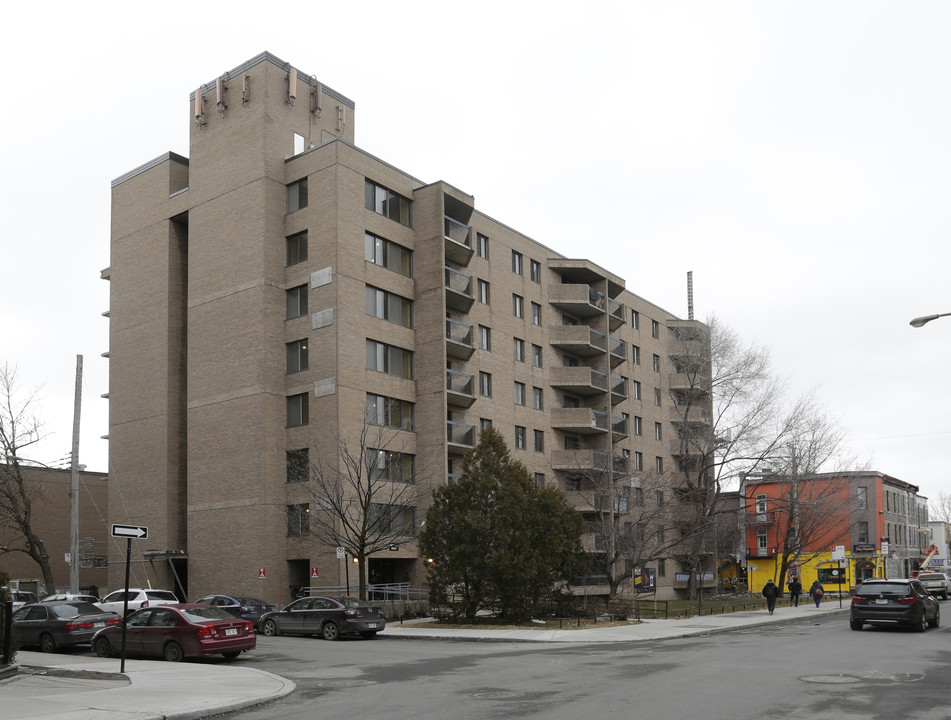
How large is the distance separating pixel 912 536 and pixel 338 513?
249 ft

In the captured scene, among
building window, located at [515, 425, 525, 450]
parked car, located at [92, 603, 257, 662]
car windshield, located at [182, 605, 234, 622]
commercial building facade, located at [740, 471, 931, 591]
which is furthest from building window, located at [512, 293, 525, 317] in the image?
car windshield, located at [182, 605, 234, 622]

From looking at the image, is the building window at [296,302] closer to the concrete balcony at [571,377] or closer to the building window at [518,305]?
the building window at [518,305]

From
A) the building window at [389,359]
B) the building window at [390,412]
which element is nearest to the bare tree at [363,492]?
the building window at [390,412]

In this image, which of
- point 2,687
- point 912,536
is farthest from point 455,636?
point 912,536

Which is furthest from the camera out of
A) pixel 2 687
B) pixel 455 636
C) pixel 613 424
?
pixel 613 424

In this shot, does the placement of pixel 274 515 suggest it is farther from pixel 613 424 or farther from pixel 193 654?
pixel 613 424

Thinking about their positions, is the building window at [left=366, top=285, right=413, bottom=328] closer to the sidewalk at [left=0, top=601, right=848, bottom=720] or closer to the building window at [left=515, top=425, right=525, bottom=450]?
the building window at [left=515, top=425, right=525, bottom=450]

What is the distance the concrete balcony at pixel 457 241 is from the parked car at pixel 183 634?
2867 cm

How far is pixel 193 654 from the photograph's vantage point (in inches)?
864

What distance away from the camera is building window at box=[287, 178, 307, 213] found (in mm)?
46031

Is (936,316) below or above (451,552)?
above

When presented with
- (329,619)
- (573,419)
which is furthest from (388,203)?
(329,619)

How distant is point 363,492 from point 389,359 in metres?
8.38

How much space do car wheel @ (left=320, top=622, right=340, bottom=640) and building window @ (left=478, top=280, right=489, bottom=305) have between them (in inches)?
1053
